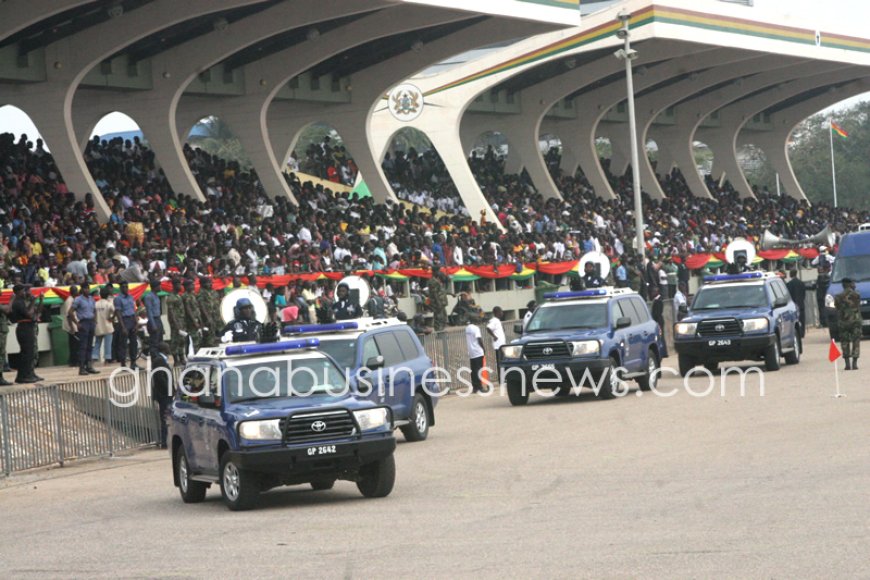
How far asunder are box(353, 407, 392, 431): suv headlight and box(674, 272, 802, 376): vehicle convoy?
15303 mm

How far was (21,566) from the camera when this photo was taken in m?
12.4

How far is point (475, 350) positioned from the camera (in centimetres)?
3002

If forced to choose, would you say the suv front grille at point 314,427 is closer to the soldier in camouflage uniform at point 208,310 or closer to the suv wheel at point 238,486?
the suv wheel at point 238,486

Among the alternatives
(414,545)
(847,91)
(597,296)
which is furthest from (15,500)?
(847,91)

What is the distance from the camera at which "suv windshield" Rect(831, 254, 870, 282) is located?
1491 inches

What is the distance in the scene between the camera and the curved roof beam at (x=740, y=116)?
7688cm

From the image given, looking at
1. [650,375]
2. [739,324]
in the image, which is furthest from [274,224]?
[650,375]

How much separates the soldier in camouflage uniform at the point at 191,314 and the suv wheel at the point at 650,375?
7843 mm

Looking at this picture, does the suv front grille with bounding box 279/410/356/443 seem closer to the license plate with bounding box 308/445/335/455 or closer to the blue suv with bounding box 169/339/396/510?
the blue suv with bounding box 169/339/396/510

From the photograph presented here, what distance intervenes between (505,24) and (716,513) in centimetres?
3905

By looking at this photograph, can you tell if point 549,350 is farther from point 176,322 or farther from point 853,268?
point 853,268

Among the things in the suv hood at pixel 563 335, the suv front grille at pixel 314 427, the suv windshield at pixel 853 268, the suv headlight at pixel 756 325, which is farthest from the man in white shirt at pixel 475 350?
the suv front grille at pixel 314 427

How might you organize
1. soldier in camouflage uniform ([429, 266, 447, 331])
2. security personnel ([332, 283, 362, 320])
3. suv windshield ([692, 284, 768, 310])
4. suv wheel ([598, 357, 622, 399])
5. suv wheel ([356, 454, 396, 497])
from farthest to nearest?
soldier in camouflage uniform ([429, 266, 447, 331])
suv windshield ([692, 284, 768, 310])
suv wheel ([598, 357, 622, 399])
security personnel ([332, 283, 362, 320])
suv wheel ([356, 454, 396, 497])

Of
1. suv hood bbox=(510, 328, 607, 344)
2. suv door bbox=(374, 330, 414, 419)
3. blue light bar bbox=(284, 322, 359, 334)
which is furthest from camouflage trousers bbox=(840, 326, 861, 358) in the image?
blue light bar bbox=(284, 322, 359, 334)
